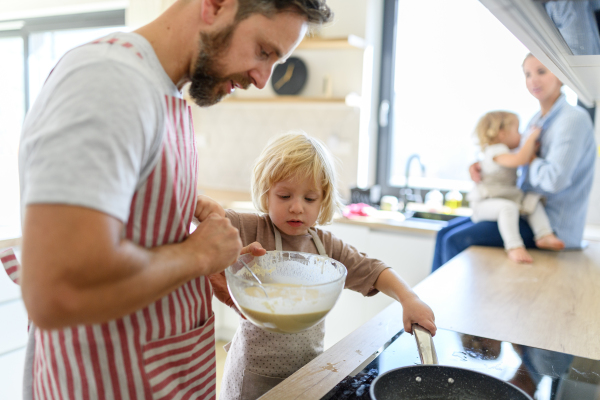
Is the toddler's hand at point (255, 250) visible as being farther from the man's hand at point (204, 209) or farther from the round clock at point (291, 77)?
the round clock at point (291, 77)

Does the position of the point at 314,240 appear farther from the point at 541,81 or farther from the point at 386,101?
the point at 386,101

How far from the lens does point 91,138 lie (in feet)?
1.82

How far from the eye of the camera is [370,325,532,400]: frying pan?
0.75 meters

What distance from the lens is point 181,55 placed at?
761mm

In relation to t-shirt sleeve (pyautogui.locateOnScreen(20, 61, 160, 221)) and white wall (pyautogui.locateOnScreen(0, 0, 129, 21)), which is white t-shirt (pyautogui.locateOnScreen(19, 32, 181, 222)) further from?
white wall (pyautogui.locateOnScreen(0, 0, 129, 21))

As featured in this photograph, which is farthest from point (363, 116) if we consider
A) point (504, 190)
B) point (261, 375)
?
point (261, 375)

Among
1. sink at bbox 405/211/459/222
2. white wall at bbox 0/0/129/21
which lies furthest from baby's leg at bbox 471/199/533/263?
white wall at bbox 0/0/129/21

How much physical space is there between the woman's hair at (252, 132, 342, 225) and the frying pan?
21.9 inches

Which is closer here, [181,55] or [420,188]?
[181,55]

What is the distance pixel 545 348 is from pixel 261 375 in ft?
2.23

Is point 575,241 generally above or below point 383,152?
below

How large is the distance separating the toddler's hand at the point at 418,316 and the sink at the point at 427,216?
189 centimetres

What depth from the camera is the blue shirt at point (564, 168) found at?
1.99m

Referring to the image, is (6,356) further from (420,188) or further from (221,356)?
(420,188)
